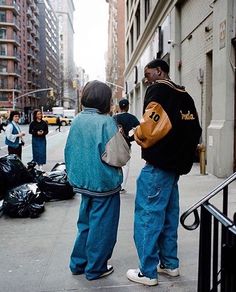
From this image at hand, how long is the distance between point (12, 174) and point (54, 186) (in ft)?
2.69

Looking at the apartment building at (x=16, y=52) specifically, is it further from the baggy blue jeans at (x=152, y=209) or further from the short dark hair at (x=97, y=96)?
the baggy blue jeans at (x=152, y=209)

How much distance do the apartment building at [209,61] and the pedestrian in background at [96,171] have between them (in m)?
6.03

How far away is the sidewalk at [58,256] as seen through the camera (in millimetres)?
3527

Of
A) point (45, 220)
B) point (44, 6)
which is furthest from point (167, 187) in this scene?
point (44, 6)

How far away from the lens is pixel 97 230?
356 centimetres

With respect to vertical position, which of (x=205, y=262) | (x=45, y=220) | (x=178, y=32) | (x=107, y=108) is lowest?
(x=45, y=220)

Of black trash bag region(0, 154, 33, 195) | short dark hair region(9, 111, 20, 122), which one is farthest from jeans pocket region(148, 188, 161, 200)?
short dark hair region(9, 111, 20, 122)

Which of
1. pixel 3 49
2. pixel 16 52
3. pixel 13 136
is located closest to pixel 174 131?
pixel 13 136

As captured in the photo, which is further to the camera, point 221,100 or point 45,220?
point 221,100

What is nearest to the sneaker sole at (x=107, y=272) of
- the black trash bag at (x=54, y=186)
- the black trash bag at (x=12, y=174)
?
the black trash bag at (x=12, y=174)

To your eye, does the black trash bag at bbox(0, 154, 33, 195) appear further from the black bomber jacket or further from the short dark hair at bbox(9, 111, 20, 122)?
the black bomber jacket

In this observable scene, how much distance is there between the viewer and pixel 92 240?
3574 mm

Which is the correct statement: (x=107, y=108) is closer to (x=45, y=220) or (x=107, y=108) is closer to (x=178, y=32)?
(x=45, y=220)

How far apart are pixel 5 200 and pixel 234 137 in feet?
18.2
